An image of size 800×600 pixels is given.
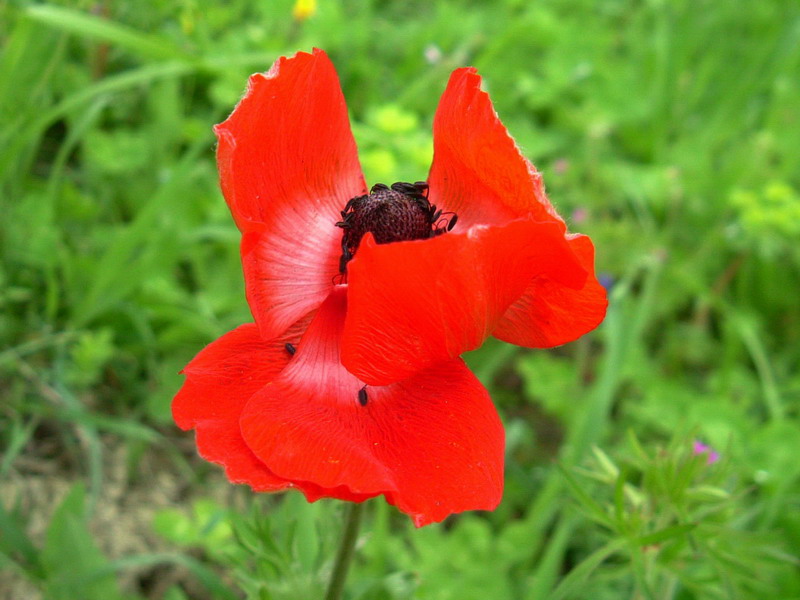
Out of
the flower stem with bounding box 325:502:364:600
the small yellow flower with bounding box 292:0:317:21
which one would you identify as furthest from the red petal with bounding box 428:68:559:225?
the small yellow flower with bounding box 292:0:317:21

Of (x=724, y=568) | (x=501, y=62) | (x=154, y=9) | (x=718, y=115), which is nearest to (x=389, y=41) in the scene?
(x=501, y=62)

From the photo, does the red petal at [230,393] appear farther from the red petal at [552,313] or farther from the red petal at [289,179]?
the red petal at [552,313]

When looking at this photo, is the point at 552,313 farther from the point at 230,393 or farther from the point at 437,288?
the point at 230,393

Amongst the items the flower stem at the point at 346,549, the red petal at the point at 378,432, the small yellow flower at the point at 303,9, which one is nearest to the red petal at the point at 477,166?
the red petal at the point at 378,432

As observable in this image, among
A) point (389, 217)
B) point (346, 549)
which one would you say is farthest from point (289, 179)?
point (346, 549)

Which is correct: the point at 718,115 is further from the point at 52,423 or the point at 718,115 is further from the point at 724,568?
the point at 52,423

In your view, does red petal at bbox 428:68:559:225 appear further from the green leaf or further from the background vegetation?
the green leaf
